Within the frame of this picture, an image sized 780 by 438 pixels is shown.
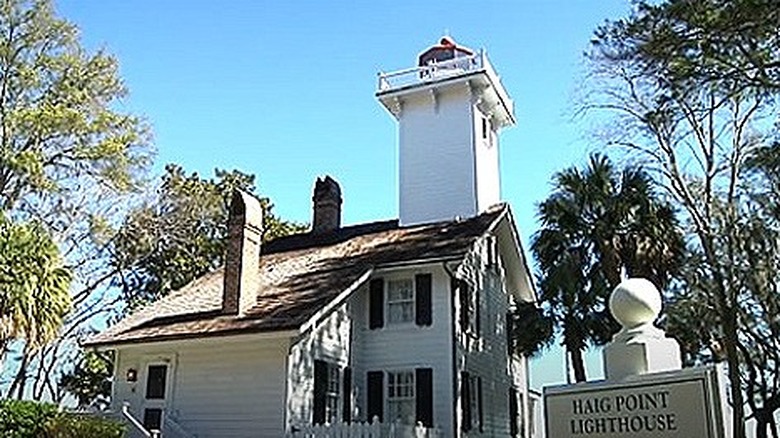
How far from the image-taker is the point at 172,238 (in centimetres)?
2928

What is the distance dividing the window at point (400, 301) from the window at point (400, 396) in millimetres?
1303

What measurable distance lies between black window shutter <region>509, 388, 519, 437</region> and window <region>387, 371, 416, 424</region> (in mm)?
5110

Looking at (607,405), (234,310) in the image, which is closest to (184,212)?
(234,310)

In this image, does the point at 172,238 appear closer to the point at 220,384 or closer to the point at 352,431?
the point at 220,384

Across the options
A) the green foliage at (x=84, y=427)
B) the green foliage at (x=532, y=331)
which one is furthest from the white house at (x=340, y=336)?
the green foliage at (x=84, y=427)

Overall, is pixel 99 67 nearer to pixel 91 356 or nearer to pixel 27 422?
pixel 91 356

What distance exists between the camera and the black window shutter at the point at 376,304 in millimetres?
18797

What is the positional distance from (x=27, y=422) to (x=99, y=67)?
43.0 feet

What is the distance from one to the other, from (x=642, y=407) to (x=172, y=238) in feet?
91.0

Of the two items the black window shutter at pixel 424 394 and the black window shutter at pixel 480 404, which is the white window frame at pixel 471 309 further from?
the black window shutter at pixel 424 394

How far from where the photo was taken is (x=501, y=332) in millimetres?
22219

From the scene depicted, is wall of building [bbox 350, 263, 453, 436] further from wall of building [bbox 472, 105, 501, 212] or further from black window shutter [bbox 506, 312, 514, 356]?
wall of building [bbox 472, 105, 501, 212]

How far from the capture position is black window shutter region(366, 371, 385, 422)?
712 inches

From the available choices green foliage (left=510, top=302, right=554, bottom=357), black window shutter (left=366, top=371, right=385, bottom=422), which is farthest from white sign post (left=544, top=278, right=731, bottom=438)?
green foliage (left=510, top=302, right=554, bottom=357)
